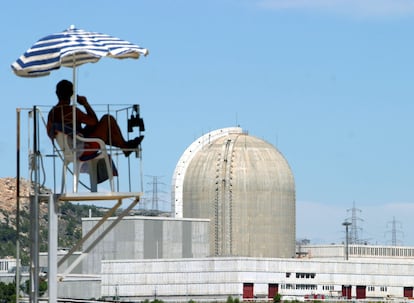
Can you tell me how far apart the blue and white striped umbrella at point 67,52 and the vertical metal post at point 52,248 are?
1.44 m

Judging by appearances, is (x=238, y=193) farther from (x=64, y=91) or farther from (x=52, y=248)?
(x=52, y=248)

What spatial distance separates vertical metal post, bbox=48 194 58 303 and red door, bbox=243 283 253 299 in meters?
124

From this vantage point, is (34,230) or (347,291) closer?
(34,230)

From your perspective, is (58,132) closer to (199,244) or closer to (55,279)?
(55,279)

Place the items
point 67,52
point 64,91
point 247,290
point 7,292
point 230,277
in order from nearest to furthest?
point 67,52, point 64,91, point 7,292, point 230,277, point 247,290

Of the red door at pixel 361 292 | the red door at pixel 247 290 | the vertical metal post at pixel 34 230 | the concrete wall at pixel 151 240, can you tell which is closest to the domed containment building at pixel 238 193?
the concrete wall at pixel 151 240

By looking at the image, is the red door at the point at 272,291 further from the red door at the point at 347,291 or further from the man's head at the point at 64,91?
the man's head at the point at 64,91

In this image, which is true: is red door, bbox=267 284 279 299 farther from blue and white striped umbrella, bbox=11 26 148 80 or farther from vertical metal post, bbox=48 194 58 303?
blue and white striped umbrella, bbox=11 26 148 80

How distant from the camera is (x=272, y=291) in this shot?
139 m

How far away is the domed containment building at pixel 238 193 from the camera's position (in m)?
149

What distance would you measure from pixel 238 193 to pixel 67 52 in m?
136

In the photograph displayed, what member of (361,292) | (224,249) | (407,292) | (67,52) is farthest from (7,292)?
(67,52)

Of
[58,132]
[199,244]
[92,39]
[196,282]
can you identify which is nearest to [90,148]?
[58,132]

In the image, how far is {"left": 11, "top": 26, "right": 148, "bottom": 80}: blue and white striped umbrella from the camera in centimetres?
1347
